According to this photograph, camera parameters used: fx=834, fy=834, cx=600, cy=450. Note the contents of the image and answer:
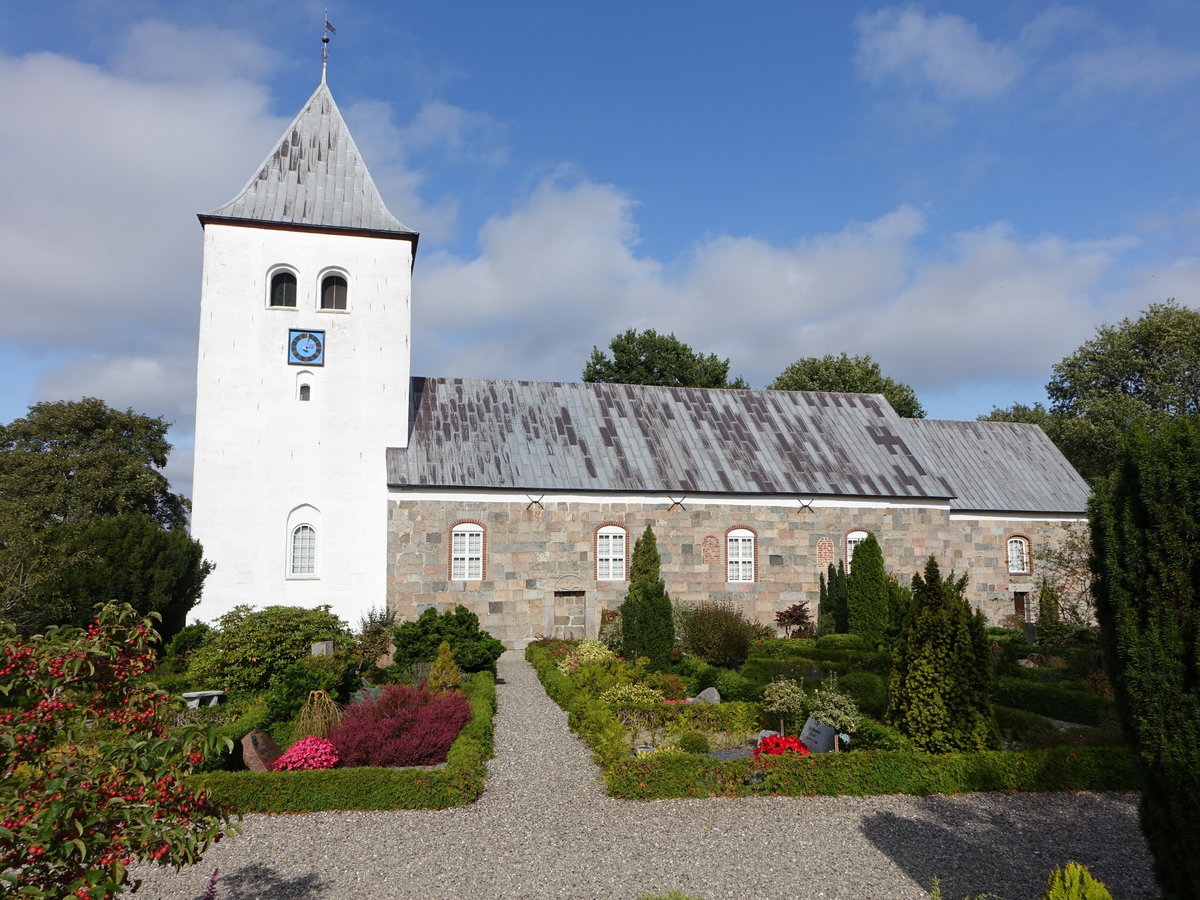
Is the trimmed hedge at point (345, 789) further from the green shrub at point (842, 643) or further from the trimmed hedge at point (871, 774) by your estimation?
the green shrub at point (842, 643)

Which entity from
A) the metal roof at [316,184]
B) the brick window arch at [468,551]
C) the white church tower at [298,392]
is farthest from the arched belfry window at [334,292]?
the brick window arch at [468,551]

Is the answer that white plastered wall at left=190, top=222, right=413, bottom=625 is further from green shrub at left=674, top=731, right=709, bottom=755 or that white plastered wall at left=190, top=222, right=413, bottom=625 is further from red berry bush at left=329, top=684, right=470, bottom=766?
green shrub at left=674, top=731, right=709, bottom=755

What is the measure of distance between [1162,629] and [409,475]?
47.7 feet

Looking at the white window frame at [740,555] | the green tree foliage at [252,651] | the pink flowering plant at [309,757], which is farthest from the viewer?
the white window frame at [740,555]

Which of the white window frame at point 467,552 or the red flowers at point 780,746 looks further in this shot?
the white window frame at point 467,552

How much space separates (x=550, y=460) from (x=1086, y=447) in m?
22.8

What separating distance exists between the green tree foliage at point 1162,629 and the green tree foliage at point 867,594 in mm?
12012

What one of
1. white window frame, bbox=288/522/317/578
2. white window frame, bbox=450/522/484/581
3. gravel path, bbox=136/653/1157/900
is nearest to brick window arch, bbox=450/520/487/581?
white window frame, bbox=450/522/484/581

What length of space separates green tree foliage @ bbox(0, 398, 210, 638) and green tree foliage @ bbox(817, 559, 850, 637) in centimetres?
1188

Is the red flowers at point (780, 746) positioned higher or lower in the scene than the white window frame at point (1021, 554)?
lower

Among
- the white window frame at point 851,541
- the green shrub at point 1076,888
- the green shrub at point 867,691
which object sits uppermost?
the white window frame at point 851,541

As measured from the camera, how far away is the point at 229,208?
55.5 feet

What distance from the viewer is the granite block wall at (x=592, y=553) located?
16.9m

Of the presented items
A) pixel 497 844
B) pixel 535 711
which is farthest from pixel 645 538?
pixel 497 844
